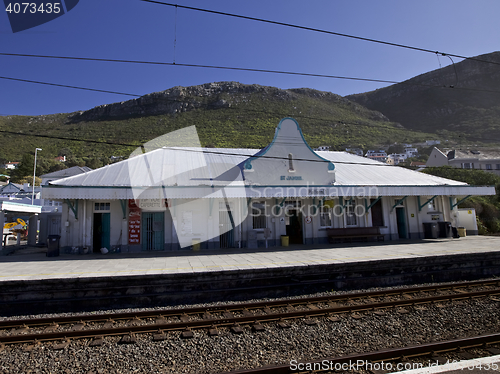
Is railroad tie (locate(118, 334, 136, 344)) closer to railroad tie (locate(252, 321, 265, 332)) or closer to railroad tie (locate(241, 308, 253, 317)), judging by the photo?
railroad tie (locate(252, 321, 265, 332))

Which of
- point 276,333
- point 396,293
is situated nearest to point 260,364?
point 276,333

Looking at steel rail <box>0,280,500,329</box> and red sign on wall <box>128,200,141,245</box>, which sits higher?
red sign on wall <box>128,200,141,245</box>

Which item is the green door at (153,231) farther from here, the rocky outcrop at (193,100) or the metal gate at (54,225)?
the rocky outcrop at (193,100)

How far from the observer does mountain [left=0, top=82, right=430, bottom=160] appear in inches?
2596

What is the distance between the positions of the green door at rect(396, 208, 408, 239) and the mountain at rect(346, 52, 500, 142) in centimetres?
7053

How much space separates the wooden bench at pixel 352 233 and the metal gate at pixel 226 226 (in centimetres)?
600

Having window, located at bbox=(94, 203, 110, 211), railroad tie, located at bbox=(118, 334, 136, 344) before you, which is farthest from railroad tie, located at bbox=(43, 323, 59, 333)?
window, located at bbox=(94, 203, 110, 211)

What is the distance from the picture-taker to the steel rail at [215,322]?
20.6ft

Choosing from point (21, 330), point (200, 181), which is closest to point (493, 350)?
point (21, 330)

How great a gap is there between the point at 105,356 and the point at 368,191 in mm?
15092

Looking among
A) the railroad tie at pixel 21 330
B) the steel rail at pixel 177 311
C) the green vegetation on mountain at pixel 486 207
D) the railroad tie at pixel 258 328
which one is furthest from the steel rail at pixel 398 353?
the green vegetation on mountain at pixel 486 207

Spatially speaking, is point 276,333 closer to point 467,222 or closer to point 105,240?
point 105,240

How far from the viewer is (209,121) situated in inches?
2803

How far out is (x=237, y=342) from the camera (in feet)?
20.2
